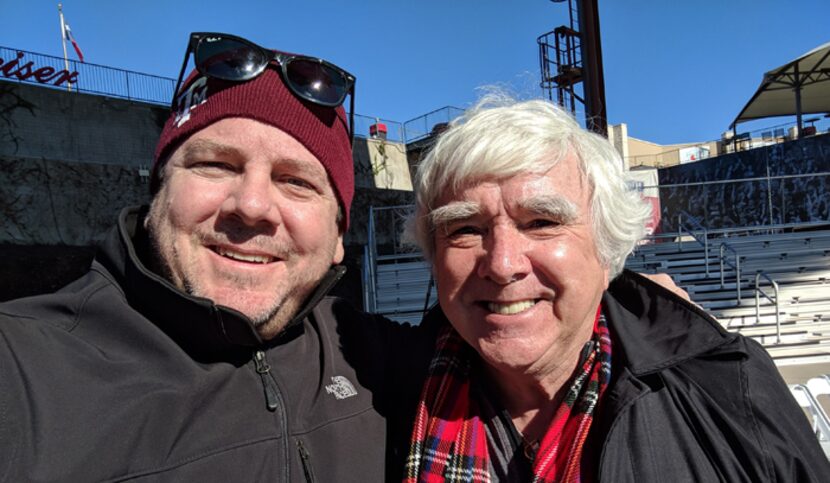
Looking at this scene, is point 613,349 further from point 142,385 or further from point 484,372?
point 142,385

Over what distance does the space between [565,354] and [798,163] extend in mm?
18847

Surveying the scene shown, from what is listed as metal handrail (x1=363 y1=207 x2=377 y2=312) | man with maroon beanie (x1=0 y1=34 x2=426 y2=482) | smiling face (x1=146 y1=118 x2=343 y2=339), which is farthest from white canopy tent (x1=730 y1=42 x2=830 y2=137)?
smiling face (x1=146 y1=118 x2=343 y2=339)

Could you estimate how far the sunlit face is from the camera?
166 cm

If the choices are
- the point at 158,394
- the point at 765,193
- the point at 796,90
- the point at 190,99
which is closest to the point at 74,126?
the point at 190,99

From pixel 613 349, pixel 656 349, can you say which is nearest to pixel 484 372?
pixel 613 349

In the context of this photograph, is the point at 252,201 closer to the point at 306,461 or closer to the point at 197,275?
the point at 197,275

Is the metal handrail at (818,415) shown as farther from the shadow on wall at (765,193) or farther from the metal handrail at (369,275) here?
the shadow on wall at (765,193)

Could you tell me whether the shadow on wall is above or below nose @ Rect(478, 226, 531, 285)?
above

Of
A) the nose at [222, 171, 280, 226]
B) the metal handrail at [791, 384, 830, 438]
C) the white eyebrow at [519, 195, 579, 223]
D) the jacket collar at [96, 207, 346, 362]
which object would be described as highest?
the nose at [222, 171, 280, 226]

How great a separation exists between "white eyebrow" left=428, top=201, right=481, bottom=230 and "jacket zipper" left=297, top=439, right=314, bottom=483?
80 cm

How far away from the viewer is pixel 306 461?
147 cm

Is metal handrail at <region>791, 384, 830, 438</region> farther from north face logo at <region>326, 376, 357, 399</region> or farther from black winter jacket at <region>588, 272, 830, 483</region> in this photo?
north face logo at <region>326, 376, 357, 399</region>

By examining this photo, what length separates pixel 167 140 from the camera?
1852 millimetres

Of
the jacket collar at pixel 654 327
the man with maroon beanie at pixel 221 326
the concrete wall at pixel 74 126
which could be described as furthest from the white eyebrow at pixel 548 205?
the concrete wall at pixel 74 126
